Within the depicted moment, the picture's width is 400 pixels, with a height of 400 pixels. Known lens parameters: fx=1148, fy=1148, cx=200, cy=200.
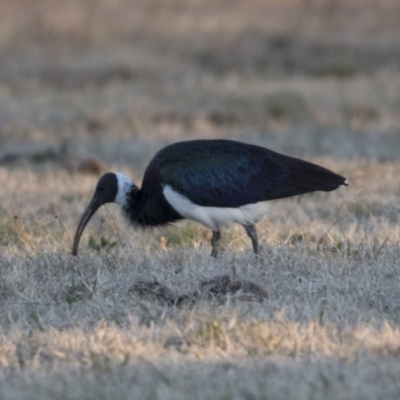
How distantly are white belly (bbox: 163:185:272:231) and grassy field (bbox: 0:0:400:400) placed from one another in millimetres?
195

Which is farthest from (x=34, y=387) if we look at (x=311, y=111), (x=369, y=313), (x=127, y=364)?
(x=311, y=111)

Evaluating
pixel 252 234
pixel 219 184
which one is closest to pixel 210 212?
pixel 219 184

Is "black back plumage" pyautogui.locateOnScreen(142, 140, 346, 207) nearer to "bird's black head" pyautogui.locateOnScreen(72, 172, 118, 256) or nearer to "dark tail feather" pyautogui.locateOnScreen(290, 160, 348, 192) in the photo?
"dark tail feather" pyautogui.locateOnScreen(290, 160, 348, 192)

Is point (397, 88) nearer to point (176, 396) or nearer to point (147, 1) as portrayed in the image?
point (147, 1)

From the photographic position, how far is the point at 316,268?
6.60 meters

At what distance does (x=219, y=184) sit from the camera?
7.46 meters

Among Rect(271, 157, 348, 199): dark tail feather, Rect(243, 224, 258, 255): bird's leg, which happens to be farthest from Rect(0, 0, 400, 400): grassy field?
Rect(271, 157, 348, 199): dark tail feather

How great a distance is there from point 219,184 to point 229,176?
90 millimetres

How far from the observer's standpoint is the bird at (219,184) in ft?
24.4

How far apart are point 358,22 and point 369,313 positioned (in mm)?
20809

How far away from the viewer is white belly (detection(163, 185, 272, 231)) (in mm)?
7406

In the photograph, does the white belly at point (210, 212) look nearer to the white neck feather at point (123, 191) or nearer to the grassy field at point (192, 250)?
the grassy field at point (192, 250)

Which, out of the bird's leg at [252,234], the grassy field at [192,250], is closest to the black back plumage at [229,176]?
the bird's leg at [252,234]

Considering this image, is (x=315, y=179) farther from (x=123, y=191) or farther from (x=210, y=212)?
(x=123, y=191)
